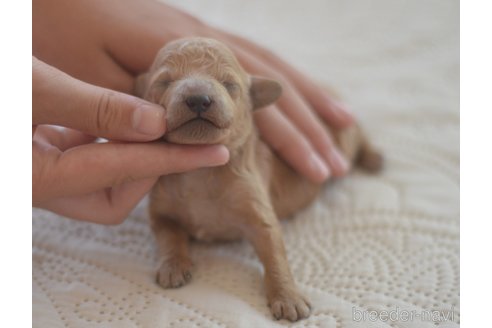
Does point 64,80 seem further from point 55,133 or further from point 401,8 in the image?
point 401,8

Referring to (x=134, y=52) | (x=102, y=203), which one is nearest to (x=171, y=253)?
(x=102, y=203)

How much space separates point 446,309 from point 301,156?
0.96 m

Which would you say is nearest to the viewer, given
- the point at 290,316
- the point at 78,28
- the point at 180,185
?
the point at 290,316

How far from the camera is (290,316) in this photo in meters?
1.67

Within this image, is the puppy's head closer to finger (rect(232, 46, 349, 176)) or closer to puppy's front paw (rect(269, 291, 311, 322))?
finger (rect(232, 46, 349, 176))

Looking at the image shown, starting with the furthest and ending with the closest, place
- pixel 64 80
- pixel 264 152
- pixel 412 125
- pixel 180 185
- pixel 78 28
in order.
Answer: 1. pixel 412 125
2. pixel 264 152
3. pixel 78 28
4. pixel 180 185
5. pixel 64 80

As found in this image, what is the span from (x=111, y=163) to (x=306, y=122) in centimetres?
116

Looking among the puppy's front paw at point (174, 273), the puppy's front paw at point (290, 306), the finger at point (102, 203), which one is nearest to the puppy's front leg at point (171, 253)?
the puppy's front paw at point (174, 273)

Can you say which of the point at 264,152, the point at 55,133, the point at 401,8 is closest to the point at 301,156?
the point at 264,152

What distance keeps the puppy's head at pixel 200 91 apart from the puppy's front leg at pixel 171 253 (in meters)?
0.47

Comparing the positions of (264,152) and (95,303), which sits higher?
(264,152)

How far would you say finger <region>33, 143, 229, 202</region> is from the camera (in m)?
1.64

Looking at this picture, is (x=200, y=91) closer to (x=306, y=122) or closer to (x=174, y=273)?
(x=174, y=273)

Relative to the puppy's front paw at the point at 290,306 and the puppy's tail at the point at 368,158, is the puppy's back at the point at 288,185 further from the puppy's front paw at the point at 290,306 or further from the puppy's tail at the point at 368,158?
the puppy's front paw at the point at 290,306
